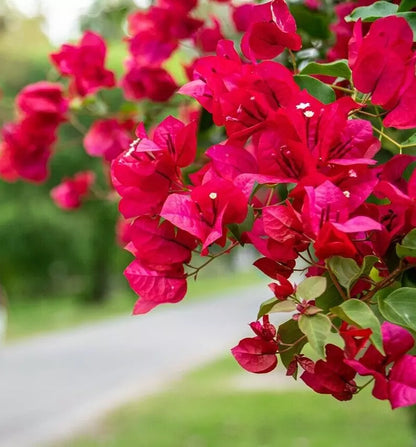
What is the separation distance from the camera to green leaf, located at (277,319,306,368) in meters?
0.50

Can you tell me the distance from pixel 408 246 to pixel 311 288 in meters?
A: 0.06

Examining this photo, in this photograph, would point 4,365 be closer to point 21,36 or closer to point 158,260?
point 21,36

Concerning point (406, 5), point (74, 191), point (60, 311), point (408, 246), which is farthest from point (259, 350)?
point (60, 311)

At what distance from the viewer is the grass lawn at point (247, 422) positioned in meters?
4.46

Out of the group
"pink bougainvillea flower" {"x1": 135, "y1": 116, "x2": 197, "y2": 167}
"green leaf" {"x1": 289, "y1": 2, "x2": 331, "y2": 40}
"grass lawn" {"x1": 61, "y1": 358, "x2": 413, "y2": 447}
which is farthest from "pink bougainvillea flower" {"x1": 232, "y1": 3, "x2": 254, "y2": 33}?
"grass lawn" {"x1": 61, "y1": 358, "x2": 413, "y2": 447}

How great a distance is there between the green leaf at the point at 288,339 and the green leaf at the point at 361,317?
53 millimetres

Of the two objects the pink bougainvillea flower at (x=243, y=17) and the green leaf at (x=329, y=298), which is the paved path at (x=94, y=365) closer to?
the pink bougainvillea flower at (x=243, y=17)

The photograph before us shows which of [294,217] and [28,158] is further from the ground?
[294,217]

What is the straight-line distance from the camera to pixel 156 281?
0.53 metres

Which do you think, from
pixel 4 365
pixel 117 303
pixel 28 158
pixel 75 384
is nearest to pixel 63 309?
pixel 117 303

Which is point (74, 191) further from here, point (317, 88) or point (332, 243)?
point (332, 243)

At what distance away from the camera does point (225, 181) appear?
501mm

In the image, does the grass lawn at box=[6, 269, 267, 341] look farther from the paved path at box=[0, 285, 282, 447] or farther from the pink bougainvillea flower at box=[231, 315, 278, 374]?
the pink bougainvillea flower at box=[231, 315, 278, 374]

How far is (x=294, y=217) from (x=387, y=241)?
0.21 ft
